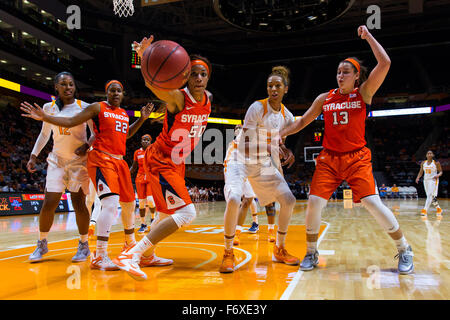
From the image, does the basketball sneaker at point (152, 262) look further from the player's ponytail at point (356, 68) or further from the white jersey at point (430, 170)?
the white jersey at point (430, 170)

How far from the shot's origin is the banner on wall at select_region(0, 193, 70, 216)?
12.6 meters

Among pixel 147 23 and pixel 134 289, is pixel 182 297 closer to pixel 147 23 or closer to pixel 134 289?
pixel 134 289

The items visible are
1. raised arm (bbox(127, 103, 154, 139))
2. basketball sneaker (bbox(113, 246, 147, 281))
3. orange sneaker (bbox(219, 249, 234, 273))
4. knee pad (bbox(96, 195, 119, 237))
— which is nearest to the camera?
basketball sneaker (bbox(113, 246, 147, 281))

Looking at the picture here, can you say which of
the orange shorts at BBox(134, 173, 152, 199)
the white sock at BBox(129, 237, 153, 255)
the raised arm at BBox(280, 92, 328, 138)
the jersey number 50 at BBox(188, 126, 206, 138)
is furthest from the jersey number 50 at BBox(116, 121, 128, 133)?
the orange shorts at BBox(134, 173, 152, 199)

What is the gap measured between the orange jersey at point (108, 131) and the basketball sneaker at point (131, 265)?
144 cm

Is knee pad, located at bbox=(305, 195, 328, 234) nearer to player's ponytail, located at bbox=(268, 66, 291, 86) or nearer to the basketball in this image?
player's ponytail, located at bbox=(268, 66, 291, 86)

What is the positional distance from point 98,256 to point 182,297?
1509 millimetres

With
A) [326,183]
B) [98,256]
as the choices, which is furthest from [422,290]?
[98,256]

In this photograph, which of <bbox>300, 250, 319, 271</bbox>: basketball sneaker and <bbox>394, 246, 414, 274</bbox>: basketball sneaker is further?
<bbox>300, 250, 319, 271</bbox>: basketball sneaker

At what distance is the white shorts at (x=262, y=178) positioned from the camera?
4012 mm

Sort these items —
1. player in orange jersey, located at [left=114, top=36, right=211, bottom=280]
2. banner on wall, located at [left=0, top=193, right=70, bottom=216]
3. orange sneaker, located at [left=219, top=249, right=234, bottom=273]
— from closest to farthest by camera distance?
player in orange jersey, located at [left=114, top=36, right=211, bottom=280], orange sneaker, located at [left=219, top=249, right=234, bottom=273], banner on wall, located at [left=0, top=193, right=70, bottom=216]

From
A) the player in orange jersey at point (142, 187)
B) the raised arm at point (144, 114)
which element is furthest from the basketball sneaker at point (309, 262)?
the player in orange jersey at point (142, 187)

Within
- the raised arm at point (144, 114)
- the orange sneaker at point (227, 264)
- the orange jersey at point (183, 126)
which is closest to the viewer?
the orange jersey at point (183, 126)

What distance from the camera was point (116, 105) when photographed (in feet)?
13.8
